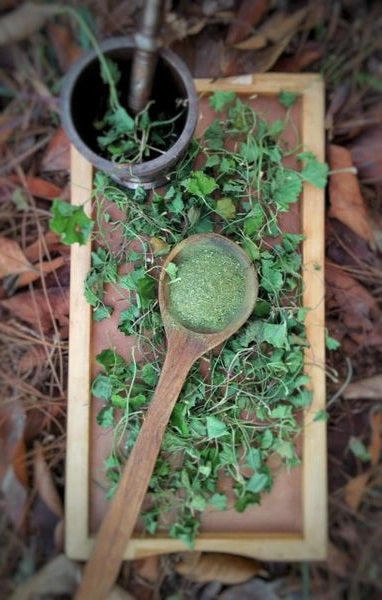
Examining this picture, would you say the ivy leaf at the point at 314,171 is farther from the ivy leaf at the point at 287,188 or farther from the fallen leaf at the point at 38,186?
the fallen leaf at the point at 38,186

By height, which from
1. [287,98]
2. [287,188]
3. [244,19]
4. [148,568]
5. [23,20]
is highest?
[23,20]

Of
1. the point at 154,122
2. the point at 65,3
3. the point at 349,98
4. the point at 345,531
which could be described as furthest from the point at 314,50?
the point at 345,531

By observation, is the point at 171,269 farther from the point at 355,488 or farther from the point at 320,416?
the point at 355,488

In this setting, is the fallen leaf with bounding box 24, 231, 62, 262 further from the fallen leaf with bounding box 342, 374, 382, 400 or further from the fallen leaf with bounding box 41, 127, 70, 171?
the fallen leaf with bounding box 342, 374, 382, 400

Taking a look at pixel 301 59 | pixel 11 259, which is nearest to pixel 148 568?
pixel 11 259

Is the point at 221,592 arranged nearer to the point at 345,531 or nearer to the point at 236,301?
the point at 345,531

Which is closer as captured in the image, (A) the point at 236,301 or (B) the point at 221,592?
(A) the point at 236,301

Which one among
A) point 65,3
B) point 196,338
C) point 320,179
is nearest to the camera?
point 196,338
